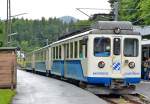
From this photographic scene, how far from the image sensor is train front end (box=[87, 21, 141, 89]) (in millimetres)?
25109

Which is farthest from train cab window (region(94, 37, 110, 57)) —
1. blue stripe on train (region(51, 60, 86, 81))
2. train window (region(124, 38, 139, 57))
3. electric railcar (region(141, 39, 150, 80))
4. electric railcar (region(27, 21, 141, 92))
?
electric railcar (region(141, 39, 150, 80))

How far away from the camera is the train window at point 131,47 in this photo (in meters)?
25.6

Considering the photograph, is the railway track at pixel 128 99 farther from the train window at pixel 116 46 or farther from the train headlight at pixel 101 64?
the train window at pixel 116 46

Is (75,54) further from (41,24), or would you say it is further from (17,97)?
(41,24)

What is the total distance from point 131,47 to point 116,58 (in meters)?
1.05

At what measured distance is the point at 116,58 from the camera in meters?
25.2

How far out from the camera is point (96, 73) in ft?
82.6

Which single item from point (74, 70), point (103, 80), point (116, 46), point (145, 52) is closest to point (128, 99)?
point (103, 80)

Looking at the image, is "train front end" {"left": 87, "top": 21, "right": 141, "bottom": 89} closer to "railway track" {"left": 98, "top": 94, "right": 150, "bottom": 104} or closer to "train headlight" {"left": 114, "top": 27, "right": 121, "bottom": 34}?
"train headlight" {"left": 114, "top": 27, "right": 121, "bottom": 34}

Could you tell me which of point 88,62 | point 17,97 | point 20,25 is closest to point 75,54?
point 88,62

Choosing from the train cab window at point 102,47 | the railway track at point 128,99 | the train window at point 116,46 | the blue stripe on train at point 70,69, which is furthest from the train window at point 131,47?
the blue stripe on train at point 70,69

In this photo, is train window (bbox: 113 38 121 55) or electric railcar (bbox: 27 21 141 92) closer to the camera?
electric railcar (bbox: 27 21 141 92)

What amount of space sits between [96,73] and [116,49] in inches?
53.0

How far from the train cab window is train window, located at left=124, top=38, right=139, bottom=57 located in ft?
2.63
